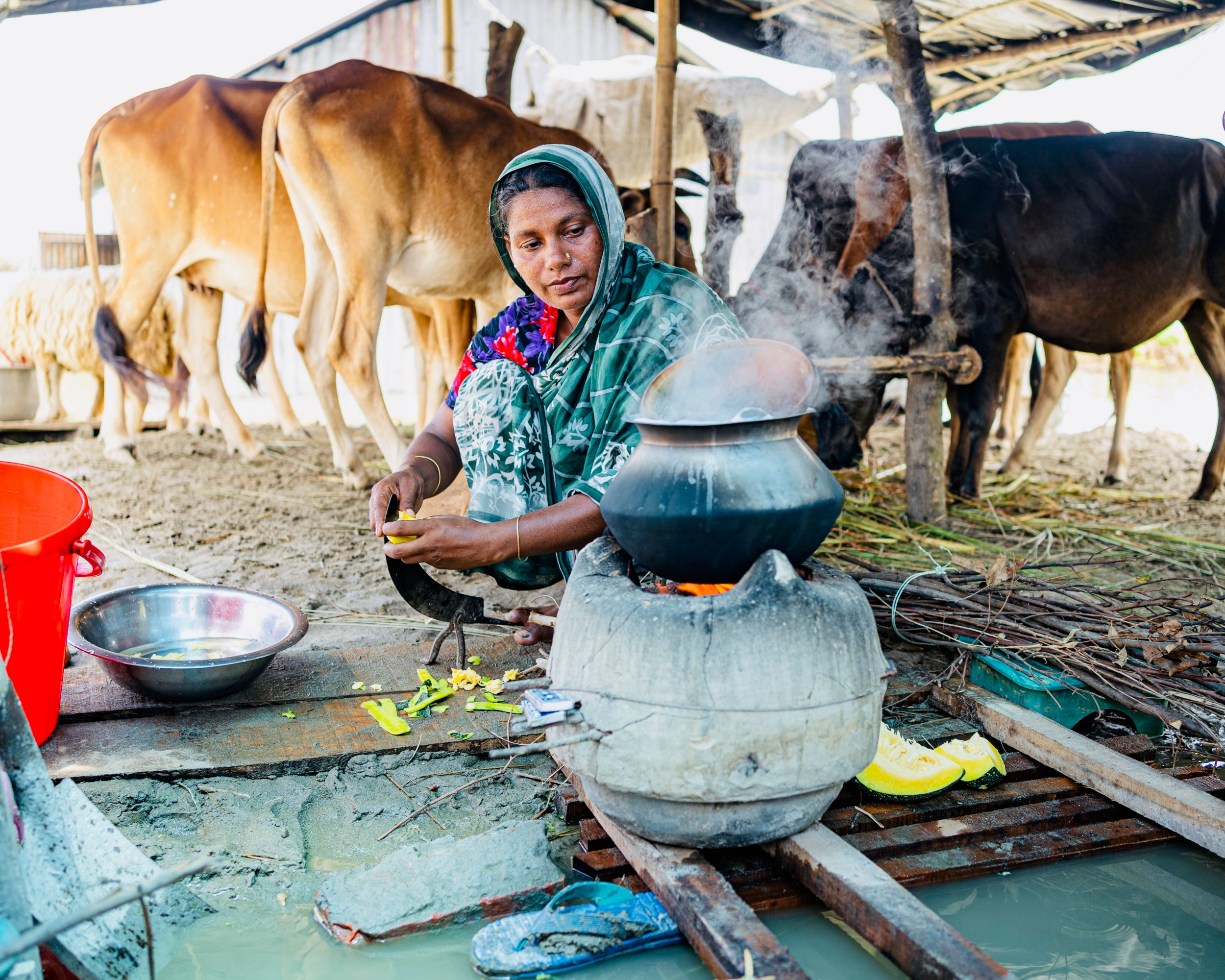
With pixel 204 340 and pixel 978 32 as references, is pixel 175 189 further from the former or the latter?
pixel 978 32

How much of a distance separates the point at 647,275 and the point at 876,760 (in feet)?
4.13

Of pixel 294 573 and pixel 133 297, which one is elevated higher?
pixel 133 297

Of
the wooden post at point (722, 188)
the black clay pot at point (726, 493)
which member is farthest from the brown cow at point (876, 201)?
the black clay pot at point (726, 493)

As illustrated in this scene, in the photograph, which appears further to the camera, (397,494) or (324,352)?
(324,352)

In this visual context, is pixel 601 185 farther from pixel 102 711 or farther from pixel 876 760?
pixel 102 711

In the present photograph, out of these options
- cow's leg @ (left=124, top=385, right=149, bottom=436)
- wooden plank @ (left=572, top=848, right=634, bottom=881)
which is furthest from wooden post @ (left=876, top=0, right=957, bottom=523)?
cow's leg @ (left=124, top=385, right=149, bottom=436)

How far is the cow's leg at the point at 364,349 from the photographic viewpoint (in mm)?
5188

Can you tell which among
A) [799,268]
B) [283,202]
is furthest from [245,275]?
[799,268]

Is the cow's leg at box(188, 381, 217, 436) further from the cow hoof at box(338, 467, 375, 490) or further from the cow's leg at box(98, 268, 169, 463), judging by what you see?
the cow hoof at box(338, 467, 375, 490)

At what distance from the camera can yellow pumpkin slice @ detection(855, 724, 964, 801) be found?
1.83 meters

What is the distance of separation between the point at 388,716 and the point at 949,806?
1303 millimetres

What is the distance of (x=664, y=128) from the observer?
15.4 ft

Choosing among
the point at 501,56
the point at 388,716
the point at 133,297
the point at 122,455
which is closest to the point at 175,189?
the point at 133,297

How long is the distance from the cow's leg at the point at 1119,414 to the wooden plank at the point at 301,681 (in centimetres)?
505
